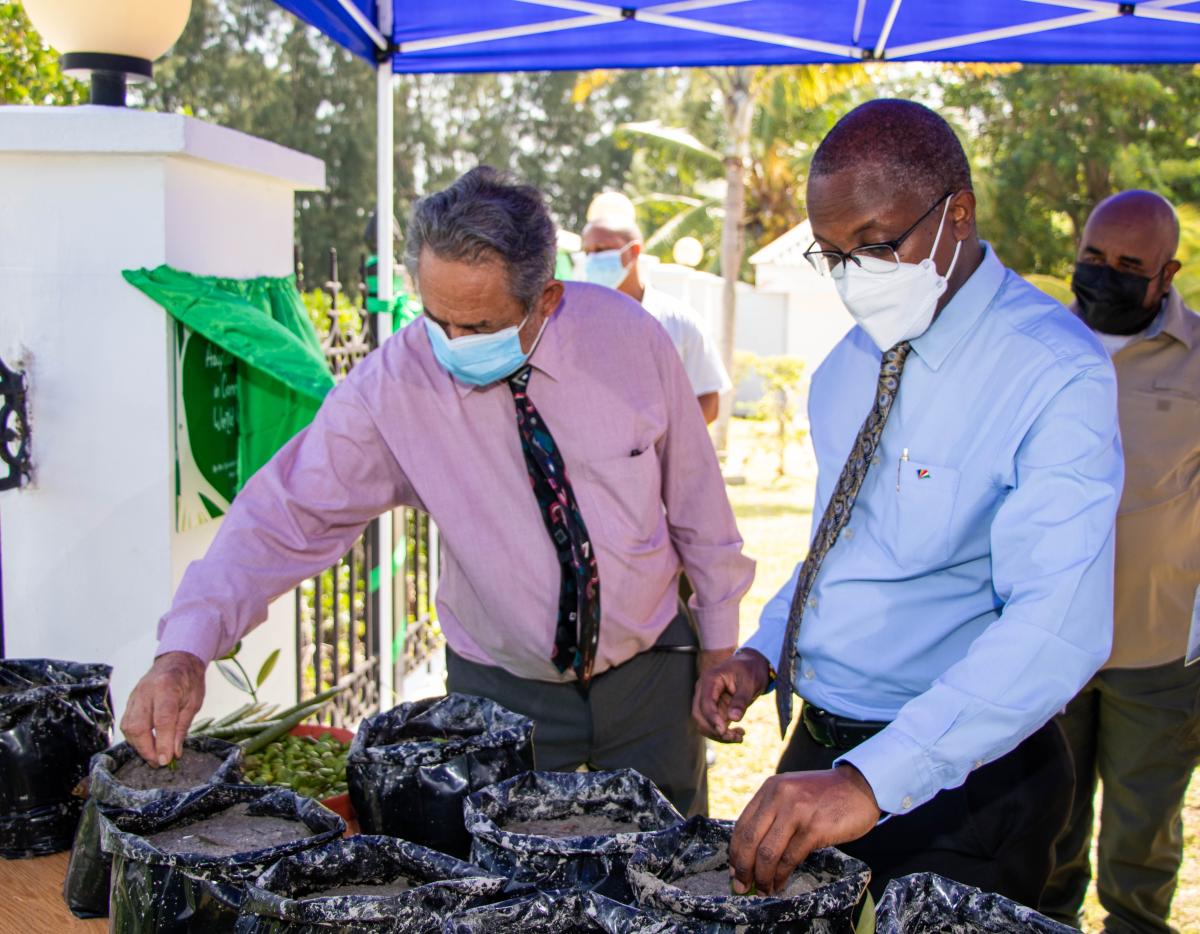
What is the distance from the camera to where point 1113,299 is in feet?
11.5

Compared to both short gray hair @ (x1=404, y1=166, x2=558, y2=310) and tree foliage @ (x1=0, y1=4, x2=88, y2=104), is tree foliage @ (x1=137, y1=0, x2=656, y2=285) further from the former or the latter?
short gray hair @ (x1=404, y1=166, x2=558, y2=310)

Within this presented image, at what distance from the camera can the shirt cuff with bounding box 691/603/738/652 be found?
2633 mm

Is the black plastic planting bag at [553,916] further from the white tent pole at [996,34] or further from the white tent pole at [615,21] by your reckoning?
the white tent pole at [996,34]

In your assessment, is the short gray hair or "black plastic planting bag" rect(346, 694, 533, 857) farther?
the short gray hair

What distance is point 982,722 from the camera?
1.43 m

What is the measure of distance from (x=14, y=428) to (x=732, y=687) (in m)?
1.60

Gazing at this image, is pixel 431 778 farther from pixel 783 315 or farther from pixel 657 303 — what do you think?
pixel 783 315

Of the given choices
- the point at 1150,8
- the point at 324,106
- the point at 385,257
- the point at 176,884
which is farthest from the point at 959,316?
the point at 324,106

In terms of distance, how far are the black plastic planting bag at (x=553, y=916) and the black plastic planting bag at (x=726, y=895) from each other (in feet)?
0.08

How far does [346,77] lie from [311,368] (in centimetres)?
2857

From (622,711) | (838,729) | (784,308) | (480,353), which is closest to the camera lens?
(838,729)

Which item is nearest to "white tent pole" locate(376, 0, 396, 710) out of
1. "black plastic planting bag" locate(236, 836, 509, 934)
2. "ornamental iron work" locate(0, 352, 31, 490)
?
"ornamental iron work" locate(0, 352, 31, 490)

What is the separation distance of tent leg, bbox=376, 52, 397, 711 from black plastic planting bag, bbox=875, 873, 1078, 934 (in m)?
3.42

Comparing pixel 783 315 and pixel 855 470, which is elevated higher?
pixel 855 470
